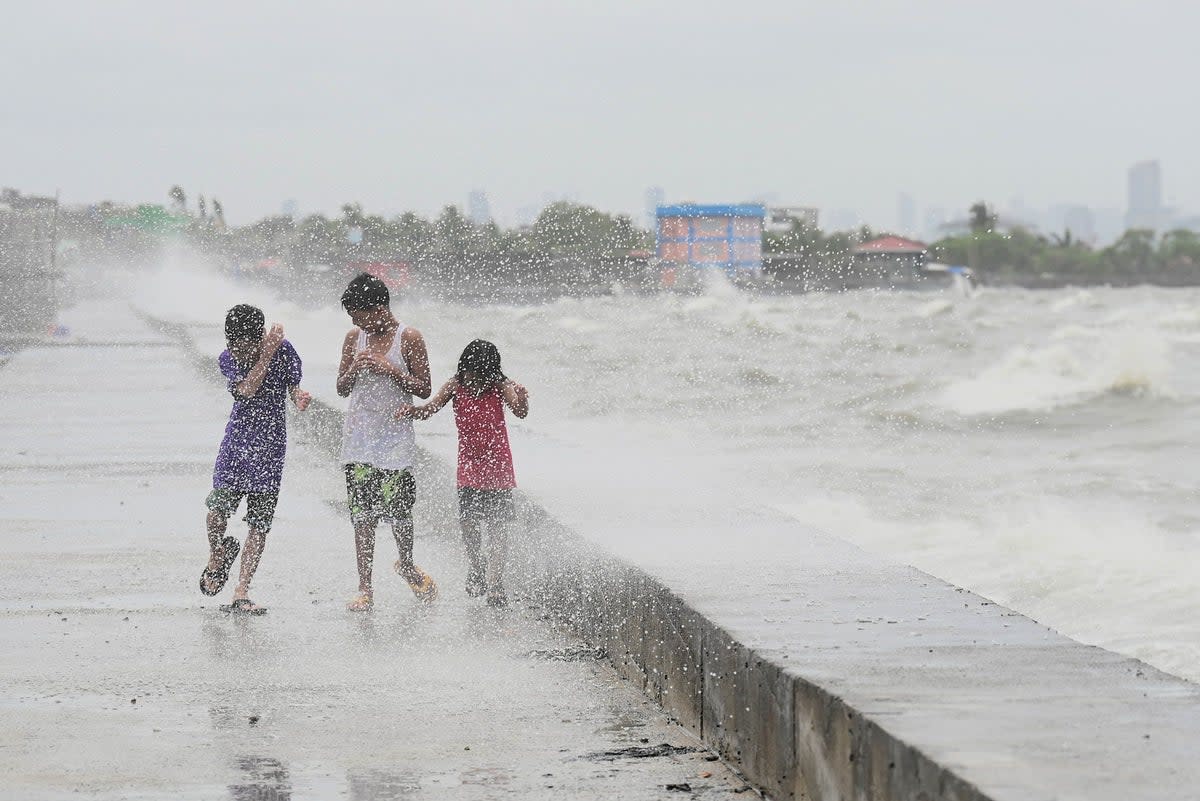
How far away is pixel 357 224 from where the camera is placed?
14550cm

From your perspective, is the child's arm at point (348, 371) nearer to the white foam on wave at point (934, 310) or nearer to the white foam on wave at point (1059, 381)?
the white foam on wave at point (1059, 381)

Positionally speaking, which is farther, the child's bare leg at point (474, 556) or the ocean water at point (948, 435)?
the ocean water at point (948, 435)

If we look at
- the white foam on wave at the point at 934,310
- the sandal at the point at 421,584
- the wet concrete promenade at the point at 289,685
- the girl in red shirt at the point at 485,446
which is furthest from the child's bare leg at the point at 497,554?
the white foam on wave at the point at 934,310

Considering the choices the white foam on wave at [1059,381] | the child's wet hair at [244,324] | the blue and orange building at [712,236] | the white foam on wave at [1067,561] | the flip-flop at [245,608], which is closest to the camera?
the flip-flop at [245,608]

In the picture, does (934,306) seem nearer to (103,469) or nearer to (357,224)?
(357,224)

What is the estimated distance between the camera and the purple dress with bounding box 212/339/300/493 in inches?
298

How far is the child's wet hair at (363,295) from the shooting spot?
7.34 meters

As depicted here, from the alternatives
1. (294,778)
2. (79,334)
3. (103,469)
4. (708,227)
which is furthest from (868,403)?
(708,227)

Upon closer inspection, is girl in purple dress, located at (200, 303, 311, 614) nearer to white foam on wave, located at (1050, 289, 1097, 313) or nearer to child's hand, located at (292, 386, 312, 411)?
child's hand, located at (292, 386, 312, 411)

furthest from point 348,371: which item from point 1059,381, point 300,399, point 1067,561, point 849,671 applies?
point 1059,381

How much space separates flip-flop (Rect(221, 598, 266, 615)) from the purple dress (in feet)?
1.70

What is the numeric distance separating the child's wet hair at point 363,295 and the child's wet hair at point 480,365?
383mm

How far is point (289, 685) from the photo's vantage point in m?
5.95

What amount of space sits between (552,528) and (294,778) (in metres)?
2.69
